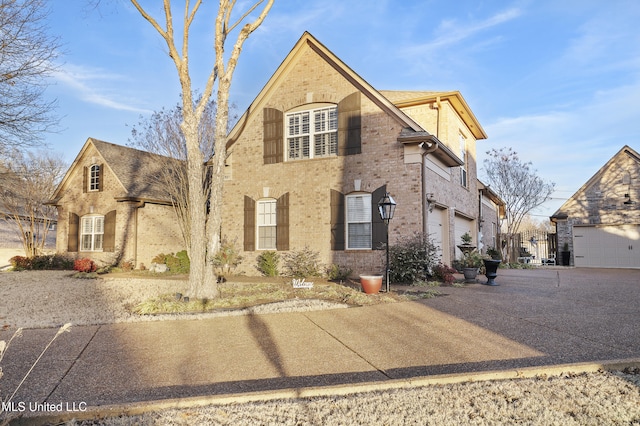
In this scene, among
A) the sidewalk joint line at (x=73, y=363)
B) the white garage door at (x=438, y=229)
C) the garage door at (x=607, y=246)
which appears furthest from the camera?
the garage door at (x=607, y=246)

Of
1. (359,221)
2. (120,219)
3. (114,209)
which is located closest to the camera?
(359,221)

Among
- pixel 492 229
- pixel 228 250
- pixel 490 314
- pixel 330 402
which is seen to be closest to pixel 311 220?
pixel 228 250

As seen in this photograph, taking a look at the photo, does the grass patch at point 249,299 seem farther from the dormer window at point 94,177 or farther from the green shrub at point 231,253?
the dormer window at point 94,177

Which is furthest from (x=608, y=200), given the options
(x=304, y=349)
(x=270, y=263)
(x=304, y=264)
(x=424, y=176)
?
(x=304, y=349)

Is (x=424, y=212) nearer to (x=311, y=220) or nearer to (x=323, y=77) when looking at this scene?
(x=311, y=220)

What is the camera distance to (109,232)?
18453 mm

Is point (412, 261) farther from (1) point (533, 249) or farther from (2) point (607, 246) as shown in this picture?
(1) point (533, 249)

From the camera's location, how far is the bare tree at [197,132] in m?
9.08

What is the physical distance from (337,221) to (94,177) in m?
13.2

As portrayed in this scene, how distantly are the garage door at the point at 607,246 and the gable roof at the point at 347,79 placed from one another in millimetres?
10271

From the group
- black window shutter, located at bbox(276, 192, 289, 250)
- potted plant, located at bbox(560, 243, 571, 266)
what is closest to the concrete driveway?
black window shutter, located at bbox(276, 192, 289, 250)

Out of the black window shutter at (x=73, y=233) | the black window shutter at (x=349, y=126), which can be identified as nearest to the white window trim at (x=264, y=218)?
the black window shutter at (x=349, y=126)

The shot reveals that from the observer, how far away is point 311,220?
536 inches

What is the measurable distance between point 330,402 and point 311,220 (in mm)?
10322
